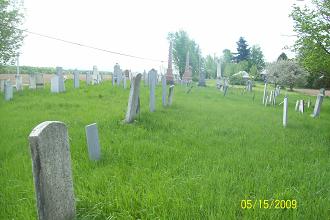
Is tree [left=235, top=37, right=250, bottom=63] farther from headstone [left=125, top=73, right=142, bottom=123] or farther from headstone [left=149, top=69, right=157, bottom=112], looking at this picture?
headstone [left=125, top=73, right=142, bottom=123]

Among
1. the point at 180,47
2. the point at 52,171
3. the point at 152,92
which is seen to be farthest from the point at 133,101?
the point at 180,47

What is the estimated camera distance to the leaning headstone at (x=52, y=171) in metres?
2.64

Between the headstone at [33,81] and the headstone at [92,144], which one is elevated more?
the headstone at [33,81]

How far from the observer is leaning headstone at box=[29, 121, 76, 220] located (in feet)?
8.66

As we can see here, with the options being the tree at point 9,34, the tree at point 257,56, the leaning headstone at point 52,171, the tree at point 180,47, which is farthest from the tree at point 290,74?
the leaning headstone at point 52,171

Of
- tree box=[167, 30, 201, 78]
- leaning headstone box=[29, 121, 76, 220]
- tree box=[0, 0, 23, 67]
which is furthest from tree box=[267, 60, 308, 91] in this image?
leaning headstone box=[29, 121, 76, 220]

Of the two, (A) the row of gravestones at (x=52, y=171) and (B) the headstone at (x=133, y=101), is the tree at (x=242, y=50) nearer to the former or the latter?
(B) the headstone at (x=133, y=101)

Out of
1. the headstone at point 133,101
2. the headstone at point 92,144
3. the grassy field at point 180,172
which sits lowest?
the grassy field at point 180,172

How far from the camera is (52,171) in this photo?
9.24 ft

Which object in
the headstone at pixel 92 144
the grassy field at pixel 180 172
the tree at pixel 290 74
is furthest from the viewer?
the tree at pixel 290 74

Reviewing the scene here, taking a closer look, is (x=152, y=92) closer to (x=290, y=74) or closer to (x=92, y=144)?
(x=92, y=144)

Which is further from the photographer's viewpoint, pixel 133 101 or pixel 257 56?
pixel 257 56

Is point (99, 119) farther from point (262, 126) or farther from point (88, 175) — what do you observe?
point (262, 126)

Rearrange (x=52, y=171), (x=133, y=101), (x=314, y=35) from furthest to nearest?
1. (x=314, y=35)
2. (x=133, y=101)
3. (x=52, y=171)
